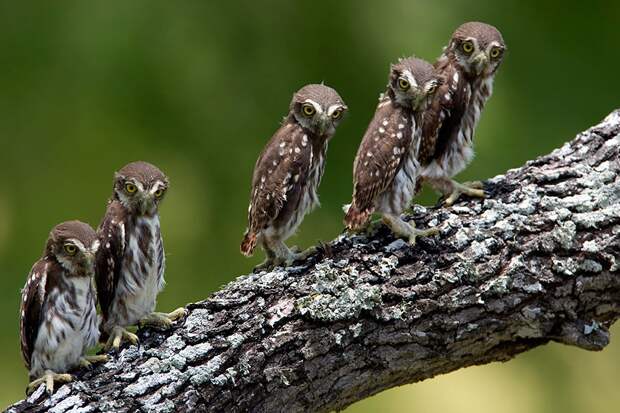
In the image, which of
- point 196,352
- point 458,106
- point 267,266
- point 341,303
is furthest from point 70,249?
point 458,106

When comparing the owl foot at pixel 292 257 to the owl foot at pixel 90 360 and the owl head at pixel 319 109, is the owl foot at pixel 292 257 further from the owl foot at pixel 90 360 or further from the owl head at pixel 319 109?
the owl foot at pixel 90 360

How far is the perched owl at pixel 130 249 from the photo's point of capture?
12.4 feet

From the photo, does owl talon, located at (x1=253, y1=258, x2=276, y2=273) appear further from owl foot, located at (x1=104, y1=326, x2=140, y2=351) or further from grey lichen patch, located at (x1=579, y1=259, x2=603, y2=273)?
grey lichen patch, located at (x1=579, y1=259, x2=603, y2=273)

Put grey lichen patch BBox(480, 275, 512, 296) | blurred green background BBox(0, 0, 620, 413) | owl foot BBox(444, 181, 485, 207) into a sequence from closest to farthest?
grey lichen patch BBox(480, 275, 512, 296) → owl foot BBox(444, 181, 485, 207) → blurred green background BBox(0, 0, 620, 413)

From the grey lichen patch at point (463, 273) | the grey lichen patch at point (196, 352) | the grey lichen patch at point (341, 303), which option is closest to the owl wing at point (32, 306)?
the grey lichen patch at point (196, 352)

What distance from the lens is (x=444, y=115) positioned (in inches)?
166

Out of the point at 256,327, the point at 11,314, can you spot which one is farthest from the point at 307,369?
the point at 11,314

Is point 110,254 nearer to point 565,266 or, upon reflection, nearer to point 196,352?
point 196,352

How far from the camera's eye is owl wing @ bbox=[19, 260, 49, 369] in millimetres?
3684

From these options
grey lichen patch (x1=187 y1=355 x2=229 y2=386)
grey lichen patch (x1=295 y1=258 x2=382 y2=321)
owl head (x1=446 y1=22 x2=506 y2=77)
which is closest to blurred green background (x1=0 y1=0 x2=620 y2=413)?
owl head (x1=446 y1=22 x2=506 y2=77)

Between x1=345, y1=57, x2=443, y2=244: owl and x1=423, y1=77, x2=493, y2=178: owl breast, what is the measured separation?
0.95ft

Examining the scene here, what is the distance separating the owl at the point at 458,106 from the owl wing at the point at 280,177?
1.92 ft

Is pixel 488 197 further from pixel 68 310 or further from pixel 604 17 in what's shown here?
pixel 604 17

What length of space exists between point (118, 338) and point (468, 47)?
1809 millimetres
